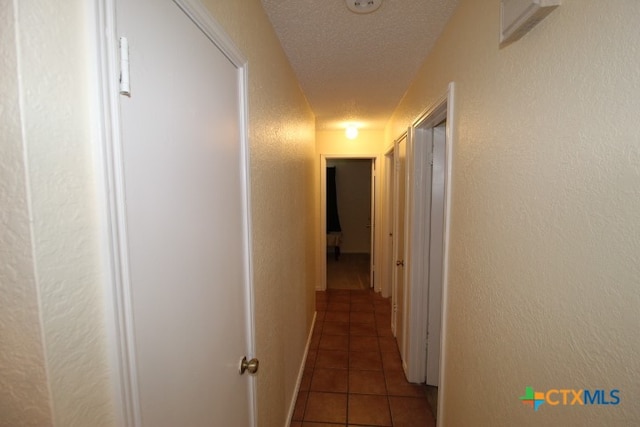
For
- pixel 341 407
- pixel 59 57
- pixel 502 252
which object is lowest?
pixel 341 407

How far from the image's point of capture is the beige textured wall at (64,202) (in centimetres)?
38

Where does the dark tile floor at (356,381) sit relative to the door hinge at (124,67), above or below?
below

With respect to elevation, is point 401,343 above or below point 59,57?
below

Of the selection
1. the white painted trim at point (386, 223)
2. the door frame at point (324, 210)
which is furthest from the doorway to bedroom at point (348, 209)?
the white painted trim at point (386, 223)

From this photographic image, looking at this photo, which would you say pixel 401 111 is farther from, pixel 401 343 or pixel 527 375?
pixel 527 375

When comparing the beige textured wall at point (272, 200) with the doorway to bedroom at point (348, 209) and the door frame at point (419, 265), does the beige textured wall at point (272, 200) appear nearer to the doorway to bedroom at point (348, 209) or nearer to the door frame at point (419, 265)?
the door frame at point (419, 265)

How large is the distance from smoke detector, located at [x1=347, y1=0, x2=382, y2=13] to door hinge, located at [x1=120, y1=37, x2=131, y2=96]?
110cm

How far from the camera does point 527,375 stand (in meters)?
0.83

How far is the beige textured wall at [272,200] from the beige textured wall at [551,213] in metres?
0.90

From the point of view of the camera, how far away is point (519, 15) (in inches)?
31.0

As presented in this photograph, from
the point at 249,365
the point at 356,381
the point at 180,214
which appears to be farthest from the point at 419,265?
the point at 180,214

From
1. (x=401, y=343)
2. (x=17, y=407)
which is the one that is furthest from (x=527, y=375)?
(x=401, y=343)

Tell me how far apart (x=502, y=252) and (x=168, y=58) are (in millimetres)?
1107

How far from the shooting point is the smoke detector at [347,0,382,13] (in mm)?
1268
